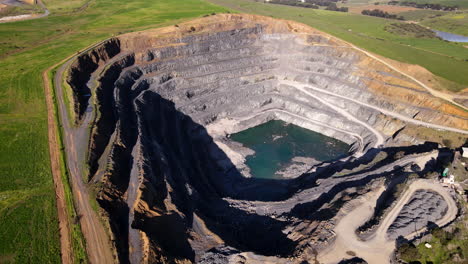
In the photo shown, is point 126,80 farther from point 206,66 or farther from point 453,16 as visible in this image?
point 453,16

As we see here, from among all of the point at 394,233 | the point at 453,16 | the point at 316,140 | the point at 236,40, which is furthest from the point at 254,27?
the point at 453,16

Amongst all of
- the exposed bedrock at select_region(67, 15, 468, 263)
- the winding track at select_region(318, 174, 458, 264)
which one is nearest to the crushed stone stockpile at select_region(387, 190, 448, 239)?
the winding track at select_region(318, 174, 458, 264)

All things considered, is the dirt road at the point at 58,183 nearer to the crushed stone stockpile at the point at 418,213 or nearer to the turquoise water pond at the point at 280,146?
the turquoise water pond at the point at 280,146

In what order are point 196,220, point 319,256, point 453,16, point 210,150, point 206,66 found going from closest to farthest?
point 319,256 < point 196,220 < point 210,150 < point 206,66 < point 453,16

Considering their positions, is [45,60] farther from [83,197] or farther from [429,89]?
[429,89]

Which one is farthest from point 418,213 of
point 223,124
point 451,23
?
point 451,23
